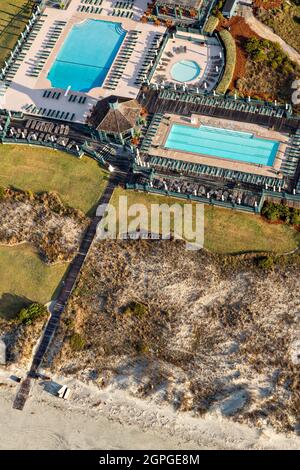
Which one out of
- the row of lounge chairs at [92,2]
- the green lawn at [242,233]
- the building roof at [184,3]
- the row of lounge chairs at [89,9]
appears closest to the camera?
the green lawn at [242,233]

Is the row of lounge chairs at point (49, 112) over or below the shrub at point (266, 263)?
over

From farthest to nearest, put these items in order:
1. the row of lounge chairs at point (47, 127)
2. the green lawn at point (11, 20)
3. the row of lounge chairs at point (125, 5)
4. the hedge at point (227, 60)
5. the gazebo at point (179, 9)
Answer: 1. the green lawn at point (11, 20)
2. the row of lounge chairs at point (125, 5)
3. the gazebo at point (179, 9)
4. the row of lounge chairs at point (47, 127)
5. the hedge at point (227, 60)

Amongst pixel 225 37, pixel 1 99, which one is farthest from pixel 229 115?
pixel 1 99

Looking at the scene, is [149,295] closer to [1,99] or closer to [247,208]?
[247,208]

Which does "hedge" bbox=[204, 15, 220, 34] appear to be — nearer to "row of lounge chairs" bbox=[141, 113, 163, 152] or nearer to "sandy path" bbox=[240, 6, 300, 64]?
"sandy path" bbox=[240, 6, 300, 64]

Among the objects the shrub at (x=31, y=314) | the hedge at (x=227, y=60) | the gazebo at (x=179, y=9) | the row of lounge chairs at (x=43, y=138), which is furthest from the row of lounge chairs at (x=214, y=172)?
the gazebo at (x=179, y=9)

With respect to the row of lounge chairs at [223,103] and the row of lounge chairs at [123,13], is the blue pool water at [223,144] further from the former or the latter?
the row of lounge chairs at [123,13]

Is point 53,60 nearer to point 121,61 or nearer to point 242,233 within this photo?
point 121,61
